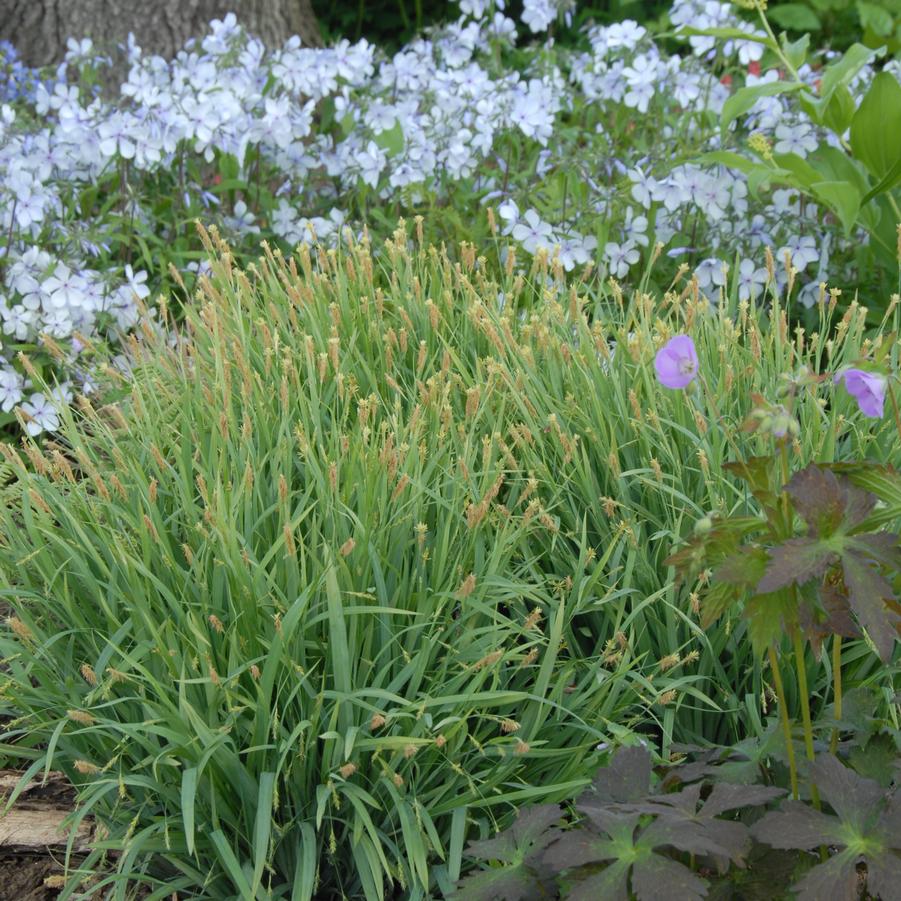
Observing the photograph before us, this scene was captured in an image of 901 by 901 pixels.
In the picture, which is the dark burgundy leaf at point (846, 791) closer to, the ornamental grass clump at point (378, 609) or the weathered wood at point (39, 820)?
the ornamental grass clump at point (378, 609)

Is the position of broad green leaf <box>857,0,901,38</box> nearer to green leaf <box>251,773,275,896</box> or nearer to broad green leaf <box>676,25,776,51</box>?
broad green leaf <box>676,25,776,51</box>

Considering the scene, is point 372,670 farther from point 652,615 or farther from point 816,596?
point 816,596

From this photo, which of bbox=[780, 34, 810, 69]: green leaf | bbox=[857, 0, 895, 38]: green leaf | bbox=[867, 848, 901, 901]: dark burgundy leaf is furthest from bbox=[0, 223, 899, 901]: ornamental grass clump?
bbox=[857, 0, 895, 38]: green leaf

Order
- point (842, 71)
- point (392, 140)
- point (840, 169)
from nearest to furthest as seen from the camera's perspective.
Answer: point (842, 71) < point (840, 169) < point (392, 140)

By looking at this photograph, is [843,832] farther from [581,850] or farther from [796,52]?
[796,52]

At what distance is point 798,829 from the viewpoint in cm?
145

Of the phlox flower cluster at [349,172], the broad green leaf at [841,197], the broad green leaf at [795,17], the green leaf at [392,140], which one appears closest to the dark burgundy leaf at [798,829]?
the phlox flower cluster at [349,172]

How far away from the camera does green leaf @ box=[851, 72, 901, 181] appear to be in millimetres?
3277

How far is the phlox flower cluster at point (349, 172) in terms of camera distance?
345 centimetres

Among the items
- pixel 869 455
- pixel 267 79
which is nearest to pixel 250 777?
pixel 869 455

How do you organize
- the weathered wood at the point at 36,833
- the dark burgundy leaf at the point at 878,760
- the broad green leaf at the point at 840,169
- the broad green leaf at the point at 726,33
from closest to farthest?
1. the dark burgundy leaf at the point at 878,760
2. the weathered wood at the point at 36,833
3. the broad green leaf at the point at 726,33
4. the broad green leaf at the point at 840,169

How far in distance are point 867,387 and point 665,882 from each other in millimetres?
Answer: 702

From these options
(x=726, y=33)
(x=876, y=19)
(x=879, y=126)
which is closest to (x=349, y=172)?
(x=726, y=33)

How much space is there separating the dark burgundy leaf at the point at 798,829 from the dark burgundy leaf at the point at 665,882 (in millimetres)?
Answer: 105
